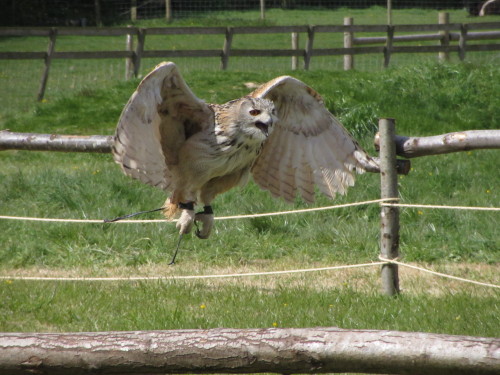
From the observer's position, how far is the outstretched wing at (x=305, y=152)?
4.82 meters

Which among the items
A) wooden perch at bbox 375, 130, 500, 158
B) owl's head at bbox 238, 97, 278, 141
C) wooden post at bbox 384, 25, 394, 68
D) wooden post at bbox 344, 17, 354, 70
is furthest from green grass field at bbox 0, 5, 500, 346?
wooden post at bbox 384, 25, 394, 68

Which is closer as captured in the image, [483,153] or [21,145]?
[21,145]

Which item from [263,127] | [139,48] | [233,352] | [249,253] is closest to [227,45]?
[139,48]

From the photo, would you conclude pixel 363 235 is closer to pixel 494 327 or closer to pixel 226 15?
pixel 494 327

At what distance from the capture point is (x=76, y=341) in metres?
Result: 2.74

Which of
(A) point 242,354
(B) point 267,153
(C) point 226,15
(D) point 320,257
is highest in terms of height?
(C) point 226,15

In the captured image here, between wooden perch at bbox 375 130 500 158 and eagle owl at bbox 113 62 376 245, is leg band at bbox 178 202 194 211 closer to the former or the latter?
eagle owl at bbox 113 62 376 245

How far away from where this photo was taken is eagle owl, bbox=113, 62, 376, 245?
12.8ft

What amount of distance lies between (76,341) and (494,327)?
2.95 m

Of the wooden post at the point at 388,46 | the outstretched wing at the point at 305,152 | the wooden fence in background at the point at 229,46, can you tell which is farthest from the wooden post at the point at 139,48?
the outstretched wing at the point at 305,152

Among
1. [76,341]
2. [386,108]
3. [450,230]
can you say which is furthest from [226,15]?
[76,341]

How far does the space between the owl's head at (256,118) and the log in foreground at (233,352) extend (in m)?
1.72

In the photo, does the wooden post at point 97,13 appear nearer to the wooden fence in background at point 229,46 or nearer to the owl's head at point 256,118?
the wooden fence in background at point 229,46

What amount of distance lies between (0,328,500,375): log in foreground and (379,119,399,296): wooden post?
9.41ft
